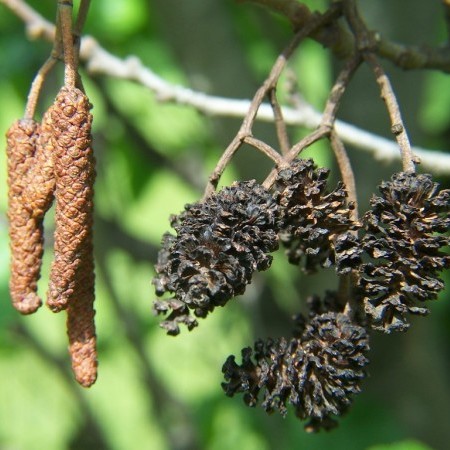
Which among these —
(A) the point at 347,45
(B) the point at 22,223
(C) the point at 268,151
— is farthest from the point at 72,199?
(A) the point at 347,45

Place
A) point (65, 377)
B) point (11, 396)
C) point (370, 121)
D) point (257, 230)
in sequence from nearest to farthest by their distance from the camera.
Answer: point (257, 230) → point (370, 121) → point (65, 377) → point (11, 396)

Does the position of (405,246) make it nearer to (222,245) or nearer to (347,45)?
(222,245)

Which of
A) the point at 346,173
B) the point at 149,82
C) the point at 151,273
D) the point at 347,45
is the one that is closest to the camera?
the point at 346,173

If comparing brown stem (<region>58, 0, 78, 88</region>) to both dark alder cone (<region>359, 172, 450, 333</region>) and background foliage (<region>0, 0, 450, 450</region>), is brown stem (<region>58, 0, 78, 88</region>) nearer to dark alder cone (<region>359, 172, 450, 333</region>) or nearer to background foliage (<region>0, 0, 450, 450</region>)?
dark alder cone (<region>359, 172, 450, 333</region>)

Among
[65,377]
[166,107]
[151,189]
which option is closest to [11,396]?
[65,377]

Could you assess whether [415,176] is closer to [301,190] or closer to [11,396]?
[301,190]

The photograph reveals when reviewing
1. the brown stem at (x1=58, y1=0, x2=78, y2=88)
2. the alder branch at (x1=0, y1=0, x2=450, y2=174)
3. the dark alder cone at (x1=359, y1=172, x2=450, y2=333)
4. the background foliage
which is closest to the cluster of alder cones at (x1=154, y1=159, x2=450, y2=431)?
the dark alder cone at (x1=359, y1=172, x2=450, y2=333)
